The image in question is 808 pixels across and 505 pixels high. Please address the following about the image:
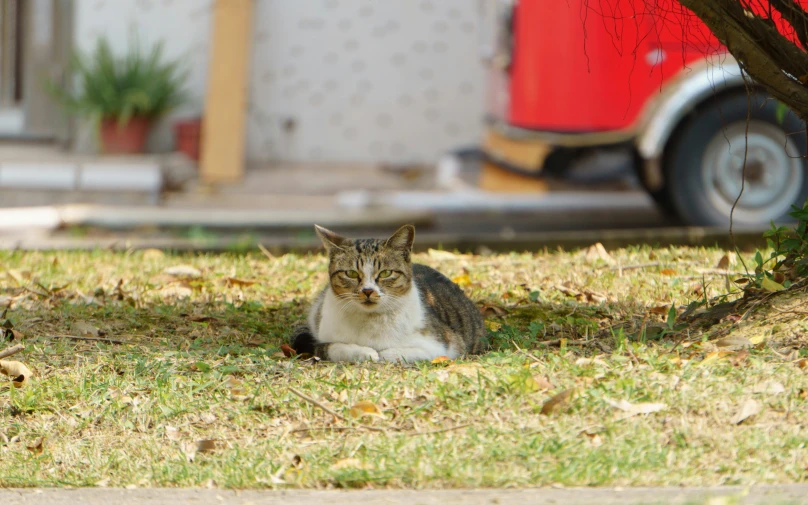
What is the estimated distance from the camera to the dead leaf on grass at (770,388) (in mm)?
3908

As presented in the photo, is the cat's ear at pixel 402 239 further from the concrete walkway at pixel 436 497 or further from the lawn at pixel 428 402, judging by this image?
the concrete walkway at pixel 436 497

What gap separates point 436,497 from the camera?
11.0 ft

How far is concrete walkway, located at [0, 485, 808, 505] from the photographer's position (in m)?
3.24

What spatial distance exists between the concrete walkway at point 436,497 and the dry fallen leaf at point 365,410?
0.54 meters

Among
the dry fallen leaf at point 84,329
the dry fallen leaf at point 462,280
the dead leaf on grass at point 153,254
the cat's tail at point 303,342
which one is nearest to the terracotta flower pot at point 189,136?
the dead leaf on grass at point 153,254

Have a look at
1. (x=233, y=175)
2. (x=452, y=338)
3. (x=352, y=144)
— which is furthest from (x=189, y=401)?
(x=352, y=144)

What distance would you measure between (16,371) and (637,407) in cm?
251

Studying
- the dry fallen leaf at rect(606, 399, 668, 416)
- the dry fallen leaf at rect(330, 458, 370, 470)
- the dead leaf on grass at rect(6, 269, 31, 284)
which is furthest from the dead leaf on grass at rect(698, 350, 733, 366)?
the dead leaf on grass at rect(6, 269, 31, 284)

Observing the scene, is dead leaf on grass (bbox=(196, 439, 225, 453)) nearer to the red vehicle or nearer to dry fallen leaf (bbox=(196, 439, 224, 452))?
→ dry fallen leaf (bbox=(196, 439, 224, 452))

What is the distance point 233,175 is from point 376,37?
2340 mm

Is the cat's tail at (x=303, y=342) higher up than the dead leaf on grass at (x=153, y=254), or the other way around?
the dead leaf on grass at (x=153, y=254)

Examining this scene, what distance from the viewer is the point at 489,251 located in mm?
7324

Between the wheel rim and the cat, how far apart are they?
4158mm

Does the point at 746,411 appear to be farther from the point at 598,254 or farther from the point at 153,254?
the point at 153,254
